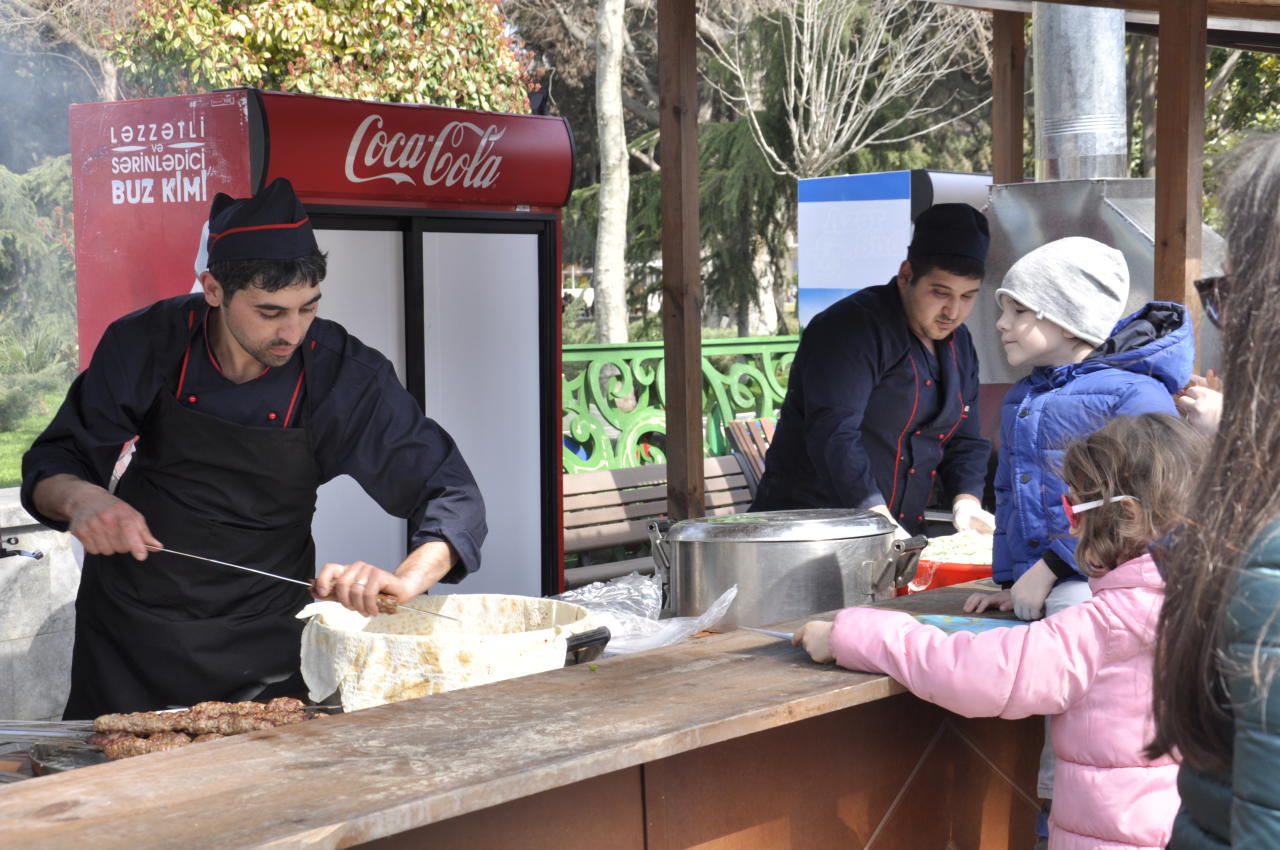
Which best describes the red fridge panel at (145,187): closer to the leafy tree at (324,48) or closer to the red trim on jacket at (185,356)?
the red trim on jacket at (185,356)

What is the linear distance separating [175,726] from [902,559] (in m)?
1.43

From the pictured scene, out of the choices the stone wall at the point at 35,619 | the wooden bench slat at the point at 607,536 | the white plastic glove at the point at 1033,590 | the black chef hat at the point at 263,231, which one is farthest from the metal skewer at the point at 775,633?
the wooden bench slat at the point at 607,536

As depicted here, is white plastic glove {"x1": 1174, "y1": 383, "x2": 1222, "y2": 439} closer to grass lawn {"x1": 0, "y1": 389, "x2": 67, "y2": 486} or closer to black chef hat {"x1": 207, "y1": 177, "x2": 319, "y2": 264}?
black chef hat {"x1": 207, "y1": 177, "x2": 319, "y2": 264}

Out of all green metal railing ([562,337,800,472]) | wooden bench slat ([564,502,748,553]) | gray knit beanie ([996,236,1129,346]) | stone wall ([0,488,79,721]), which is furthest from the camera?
green metal railing ([562,337,800,472])

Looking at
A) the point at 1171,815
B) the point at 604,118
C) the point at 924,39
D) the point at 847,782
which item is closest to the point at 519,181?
the point at 847,782

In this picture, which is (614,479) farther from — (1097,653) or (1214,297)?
(1214,297)

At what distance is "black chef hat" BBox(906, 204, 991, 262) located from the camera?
3.46 m

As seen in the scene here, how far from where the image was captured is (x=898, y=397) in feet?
12.2

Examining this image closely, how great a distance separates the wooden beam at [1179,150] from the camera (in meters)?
3.76

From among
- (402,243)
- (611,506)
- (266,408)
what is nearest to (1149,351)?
(266,408)

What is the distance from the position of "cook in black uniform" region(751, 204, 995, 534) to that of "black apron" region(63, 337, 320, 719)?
137 centimetres

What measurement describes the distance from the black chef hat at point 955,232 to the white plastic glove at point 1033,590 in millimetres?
1222

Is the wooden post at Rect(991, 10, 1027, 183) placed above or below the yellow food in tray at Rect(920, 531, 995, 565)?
above

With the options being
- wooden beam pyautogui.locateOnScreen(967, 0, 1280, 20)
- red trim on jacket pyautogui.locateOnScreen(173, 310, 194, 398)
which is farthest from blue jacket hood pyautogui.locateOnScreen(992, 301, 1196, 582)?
wooden beam pyautogui.locateOnScreen(967, 0, 1280, 20)
